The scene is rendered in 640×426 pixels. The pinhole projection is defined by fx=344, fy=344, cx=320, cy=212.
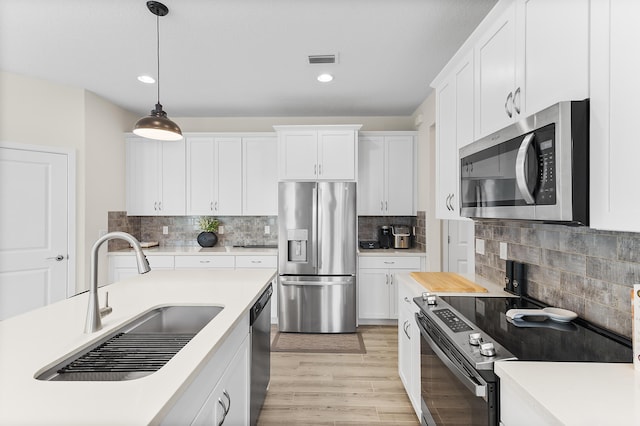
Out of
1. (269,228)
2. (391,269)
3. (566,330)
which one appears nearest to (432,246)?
(391,269)

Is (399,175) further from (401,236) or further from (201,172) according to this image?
(201,172)

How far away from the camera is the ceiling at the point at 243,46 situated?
2182 millimetres

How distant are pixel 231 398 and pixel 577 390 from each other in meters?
1.27

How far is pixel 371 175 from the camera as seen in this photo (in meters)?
4.25

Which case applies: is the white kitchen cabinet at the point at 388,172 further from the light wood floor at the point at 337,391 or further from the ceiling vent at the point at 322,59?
the light wood floor at the point at 337,391

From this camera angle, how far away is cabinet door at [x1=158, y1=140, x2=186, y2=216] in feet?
14.2

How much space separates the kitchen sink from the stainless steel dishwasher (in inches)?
14.1

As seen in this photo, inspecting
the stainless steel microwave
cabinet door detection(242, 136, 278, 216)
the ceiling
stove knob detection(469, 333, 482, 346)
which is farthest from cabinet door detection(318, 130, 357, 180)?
stove knob detection(469, 333, 482, 346)

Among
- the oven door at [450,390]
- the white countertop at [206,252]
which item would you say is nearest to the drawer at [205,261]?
the white countertop at [206,252]

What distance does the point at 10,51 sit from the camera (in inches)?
110

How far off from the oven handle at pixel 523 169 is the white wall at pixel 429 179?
8.49 feet

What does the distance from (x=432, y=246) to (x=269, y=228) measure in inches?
82.8

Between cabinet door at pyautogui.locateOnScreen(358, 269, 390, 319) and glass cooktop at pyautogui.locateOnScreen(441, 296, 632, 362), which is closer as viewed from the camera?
glass cooktop at pyautogui.locateOnScreen(441, 296, 632, 362)

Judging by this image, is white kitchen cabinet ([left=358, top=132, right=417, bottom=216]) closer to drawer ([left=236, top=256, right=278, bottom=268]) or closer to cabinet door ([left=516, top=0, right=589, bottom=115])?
drawer ([left=236, top=256, right=278, bottom=268])
